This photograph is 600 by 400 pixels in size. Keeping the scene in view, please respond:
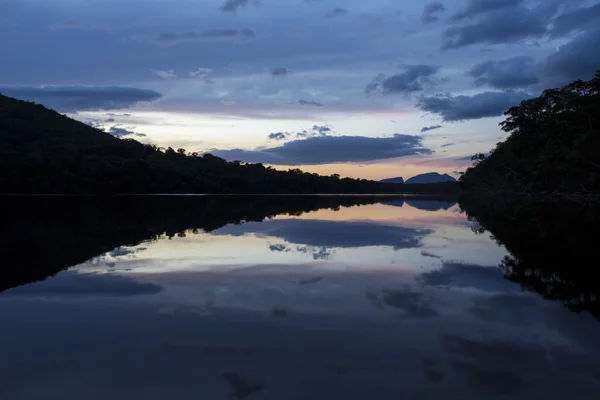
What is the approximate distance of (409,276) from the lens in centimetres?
1266

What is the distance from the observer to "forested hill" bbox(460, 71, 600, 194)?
60666 mm

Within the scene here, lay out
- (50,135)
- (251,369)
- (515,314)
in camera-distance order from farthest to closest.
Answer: (50,135), (515,314), (251,369)

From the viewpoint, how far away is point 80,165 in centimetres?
11738

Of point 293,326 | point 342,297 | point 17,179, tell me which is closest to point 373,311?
point 342,297

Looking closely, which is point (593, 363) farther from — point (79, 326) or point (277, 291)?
point (79, 326)

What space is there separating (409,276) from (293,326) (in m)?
5.60

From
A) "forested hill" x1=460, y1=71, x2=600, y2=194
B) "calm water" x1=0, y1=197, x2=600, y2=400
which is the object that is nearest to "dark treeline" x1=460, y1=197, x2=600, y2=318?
"calm water" x1=0, y1=197, x2=600, y2=400

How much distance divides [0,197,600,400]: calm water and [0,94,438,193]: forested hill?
102705 millimetres

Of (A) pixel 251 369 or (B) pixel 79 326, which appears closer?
(A) pixel 251 369

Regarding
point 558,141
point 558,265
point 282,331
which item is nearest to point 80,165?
point 558,141

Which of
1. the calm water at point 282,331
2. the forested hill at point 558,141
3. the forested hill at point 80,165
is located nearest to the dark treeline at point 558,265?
the calm water at point 282,331

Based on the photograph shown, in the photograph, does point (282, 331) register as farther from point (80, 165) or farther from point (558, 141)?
point (80, 165)

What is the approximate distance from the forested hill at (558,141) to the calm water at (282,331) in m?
54.2

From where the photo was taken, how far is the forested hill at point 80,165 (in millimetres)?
105188
